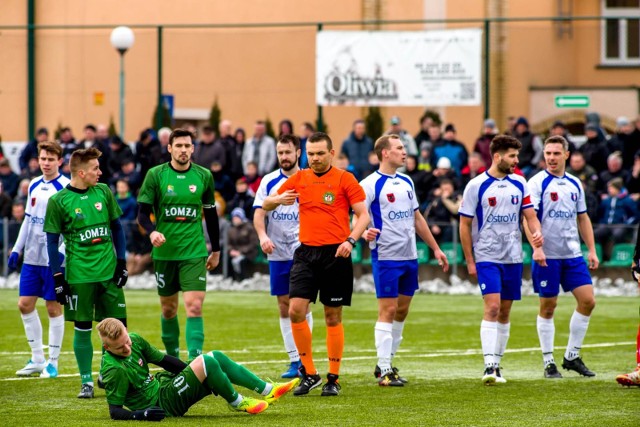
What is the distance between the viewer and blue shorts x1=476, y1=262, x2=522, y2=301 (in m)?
12.1

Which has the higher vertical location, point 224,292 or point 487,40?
point 487,40

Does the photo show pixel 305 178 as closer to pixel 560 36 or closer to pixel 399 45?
pixel 399 45

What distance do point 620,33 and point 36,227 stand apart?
62.7 feet

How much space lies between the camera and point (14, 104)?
91.5 feet

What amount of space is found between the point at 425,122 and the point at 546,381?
12.9 m

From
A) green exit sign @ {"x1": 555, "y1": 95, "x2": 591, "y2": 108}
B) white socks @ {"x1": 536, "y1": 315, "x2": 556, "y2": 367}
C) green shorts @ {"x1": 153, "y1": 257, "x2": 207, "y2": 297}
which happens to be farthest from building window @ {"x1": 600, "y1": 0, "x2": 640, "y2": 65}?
green shorts @ {"x1": 153, "y1": 257, "x2": 207, "y2": 297}

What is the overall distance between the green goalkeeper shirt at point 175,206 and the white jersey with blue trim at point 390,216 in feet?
5.17

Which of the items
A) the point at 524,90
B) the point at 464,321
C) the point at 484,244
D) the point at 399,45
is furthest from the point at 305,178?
the point at 524,90

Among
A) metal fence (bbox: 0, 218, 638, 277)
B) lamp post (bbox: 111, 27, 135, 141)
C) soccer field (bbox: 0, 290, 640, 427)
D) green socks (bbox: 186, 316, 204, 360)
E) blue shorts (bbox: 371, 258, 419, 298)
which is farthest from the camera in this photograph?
lamp post (bbox: 111, 27, 135, 141)

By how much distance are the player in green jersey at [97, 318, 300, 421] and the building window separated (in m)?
16.2

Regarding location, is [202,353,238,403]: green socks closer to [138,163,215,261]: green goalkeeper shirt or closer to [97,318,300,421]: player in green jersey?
[97,318,300,421]: player in green jersey

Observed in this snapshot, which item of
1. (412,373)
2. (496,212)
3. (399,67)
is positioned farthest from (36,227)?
(399,67)

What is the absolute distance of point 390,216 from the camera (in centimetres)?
1220

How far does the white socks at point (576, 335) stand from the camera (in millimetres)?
12766
